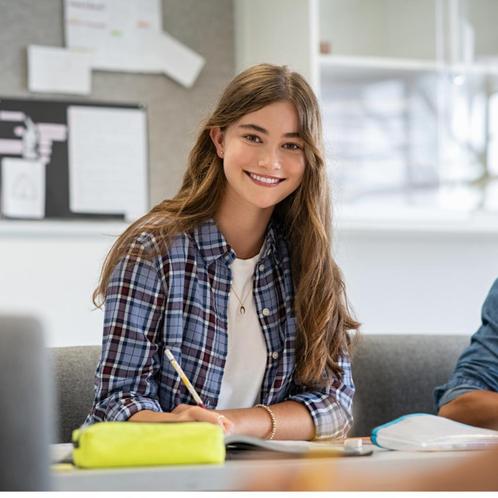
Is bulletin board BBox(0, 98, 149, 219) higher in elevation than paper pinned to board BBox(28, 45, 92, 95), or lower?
lower

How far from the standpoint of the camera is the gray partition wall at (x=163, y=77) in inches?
108

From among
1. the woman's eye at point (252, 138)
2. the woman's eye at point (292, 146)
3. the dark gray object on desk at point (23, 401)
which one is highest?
the woman's eye at point (252, 138)

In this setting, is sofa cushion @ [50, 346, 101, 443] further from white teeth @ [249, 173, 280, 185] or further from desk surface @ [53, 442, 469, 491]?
desk surface @ [53, 442, 469, 491]

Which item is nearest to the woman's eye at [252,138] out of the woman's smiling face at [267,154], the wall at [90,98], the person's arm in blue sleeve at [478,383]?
the woman's smiling face at [267,154]

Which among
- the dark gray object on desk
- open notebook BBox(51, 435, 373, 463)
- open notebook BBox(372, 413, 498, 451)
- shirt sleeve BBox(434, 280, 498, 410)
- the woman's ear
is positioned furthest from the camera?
shirt sleeve BBox(434, 280, 498, 410)

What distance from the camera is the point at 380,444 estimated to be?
113 centimetres

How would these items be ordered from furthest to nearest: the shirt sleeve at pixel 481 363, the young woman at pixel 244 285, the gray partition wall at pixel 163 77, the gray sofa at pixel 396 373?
the gray partition wall at pixel 163 77
the gray sofa at pixel 396 373
the shirt sleeve at pixel 481 363
the young woman at pixel 244 285

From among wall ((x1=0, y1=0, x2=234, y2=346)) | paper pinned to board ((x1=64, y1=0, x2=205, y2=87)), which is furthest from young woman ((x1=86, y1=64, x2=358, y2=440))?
paper pinned to board ((x1=64, y1=0, x2=205, y2=87))

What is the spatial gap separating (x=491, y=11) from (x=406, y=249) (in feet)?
2.49

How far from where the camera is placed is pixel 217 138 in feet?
5.49

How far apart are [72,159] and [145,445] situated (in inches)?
80.8

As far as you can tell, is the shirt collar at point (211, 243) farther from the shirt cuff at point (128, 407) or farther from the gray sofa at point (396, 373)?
the gray sofa at point (396, 373)

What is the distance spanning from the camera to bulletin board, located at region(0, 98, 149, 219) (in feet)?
8.76

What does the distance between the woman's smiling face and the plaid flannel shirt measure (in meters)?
0.11
